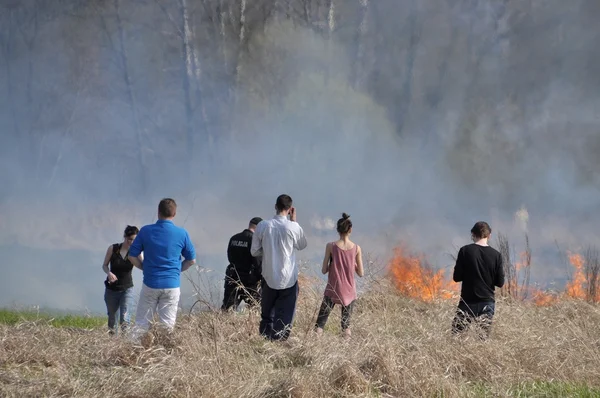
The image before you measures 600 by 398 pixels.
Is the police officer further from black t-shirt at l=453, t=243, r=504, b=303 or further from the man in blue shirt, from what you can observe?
black t-shirt at l=453, t=243, r=504, b=303

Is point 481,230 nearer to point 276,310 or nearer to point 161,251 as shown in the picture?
point 276,310

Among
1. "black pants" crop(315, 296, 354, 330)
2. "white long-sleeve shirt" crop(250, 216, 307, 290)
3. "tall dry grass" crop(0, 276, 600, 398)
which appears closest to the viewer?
"tall dry grass" crop(0, 276, 600, 398)

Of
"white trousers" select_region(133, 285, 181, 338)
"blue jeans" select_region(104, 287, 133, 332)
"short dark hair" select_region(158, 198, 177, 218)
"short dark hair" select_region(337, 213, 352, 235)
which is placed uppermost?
"short dark hair" select_region(158, 198, 177, 218)

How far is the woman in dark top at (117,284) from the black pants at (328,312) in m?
2.83

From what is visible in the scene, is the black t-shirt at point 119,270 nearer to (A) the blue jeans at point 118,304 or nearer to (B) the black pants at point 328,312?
(A) the blue jeans at point 118,304

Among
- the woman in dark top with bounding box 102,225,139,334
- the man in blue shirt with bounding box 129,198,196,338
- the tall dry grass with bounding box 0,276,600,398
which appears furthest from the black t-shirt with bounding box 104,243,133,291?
the man in blue shirt with bounding box 129,198,196,338

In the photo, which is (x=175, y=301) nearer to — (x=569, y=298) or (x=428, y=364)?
(x=428, y=364)

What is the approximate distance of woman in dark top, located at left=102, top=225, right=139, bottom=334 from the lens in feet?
33.2

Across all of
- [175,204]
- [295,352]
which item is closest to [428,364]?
[295,352]

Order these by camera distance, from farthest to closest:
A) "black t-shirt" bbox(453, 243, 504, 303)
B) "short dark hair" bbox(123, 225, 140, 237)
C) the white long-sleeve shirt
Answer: "short dark hair" bbox(123, 225, 140, 237) → the white long-sleeve shirt → "black t-shirt" bbox(453, 243, 504, 303)

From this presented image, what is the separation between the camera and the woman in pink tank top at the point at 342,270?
888 centimetres

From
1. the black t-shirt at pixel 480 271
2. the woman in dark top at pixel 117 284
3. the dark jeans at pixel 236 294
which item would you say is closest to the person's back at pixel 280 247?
the dark jeans at pixel 236 294

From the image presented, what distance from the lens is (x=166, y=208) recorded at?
26.1 ft

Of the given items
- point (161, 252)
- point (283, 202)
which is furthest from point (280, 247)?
point (161, 252)
